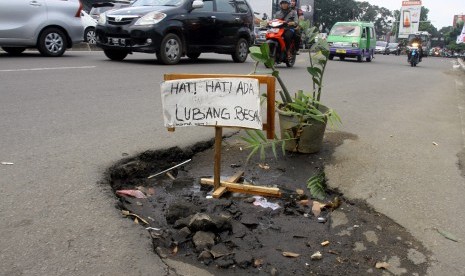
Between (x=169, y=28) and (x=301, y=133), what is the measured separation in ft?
22.6

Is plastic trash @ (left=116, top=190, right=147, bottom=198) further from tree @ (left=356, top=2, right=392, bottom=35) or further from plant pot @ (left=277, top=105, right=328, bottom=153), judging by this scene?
tree @ (left=356, top=2, right=392, bottom=35)

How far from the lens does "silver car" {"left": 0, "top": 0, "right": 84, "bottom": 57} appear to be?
9609mm

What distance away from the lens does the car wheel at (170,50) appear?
10.2m

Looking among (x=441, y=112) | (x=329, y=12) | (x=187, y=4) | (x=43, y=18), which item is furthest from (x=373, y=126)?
(x=329, y=12)

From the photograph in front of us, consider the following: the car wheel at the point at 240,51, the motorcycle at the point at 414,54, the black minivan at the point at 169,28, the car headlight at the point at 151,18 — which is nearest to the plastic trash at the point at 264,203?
the black minivan at the point at 169,28

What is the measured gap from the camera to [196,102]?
3.07 meters

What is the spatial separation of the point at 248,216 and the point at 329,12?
86.4 m

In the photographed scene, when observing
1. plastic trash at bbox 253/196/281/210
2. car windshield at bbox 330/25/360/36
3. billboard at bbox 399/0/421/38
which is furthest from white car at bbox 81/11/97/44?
billboard at bbox 399/0/421/38

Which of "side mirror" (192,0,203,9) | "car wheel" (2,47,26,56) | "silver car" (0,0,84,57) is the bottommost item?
"car wheel" (2,47,26,56)

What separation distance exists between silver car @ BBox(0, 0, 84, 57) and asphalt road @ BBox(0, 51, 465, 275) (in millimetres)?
2423

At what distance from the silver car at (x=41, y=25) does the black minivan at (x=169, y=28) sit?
0.88m

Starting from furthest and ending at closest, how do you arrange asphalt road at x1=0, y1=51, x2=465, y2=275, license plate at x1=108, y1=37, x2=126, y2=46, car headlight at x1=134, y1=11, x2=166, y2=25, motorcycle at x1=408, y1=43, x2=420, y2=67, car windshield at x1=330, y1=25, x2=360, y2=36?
1. car windshield at x1=330, y1=25, x2=360, y2=36
2. motorcycle at x1=408, y1=43, x2=420, y2=67
3. license plate at x1=108, y1=37, x2=126, y2=46
4. car headlight at x1=134, y1=11, x2=166, y2=25
5. asphalt road at x1=0, y1=51, x2=465, y2=275

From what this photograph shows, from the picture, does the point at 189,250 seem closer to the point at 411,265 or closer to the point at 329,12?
the point at 411,265

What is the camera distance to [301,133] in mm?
3977
